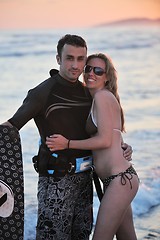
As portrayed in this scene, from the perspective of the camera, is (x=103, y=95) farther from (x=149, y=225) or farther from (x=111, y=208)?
(x=149, y=225)

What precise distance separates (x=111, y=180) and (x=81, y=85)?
0.61 m

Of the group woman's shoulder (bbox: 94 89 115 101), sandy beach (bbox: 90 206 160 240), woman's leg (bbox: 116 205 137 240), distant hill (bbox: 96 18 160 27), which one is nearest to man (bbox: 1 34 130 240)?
woman's shoulder (bbox: 94 89 115 101)

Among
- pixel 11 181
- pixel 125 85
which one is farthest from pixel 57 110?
pixel 125 85

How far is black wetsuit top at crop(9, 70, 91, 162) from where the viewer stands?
3.32 m

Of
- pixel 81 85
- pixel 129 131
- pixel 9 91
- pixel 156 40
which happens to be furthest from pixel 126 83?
pixel 81 85

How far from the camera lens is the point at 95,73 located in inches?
137

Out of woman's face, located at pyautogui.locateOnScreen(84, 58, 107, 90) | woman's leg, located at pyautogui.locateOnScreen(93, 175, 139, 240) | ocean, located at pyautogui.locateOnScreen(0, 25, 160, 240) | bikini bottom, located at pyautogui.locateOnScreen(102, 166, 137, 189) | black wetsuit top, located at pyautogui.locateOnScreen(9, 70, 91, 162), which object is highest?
woman's face, located at pyautogui.locateOnScreen(84, 58, 107, 90)

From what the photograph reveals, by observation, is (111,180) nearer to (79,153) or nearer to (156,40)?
(79,153)

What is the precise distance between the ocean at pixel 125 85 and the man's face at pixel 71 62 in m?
1.86

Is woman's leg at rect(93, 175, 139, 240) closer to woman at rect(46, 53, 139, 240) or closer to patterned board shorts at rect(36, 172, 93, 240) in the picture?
woman at rect(46, 53, 139, 240)

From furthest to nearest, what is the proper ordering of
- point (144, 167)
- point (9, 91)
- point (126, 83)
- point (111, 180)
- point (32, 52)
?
point (32, 52)
point (126, 83)
point (9, 91)
point (144, 167)
point (111, 180)

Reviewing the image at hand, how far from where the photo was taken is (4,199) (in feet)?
11.1

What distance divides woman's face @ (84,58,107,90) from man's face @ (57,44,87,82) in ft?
0.23

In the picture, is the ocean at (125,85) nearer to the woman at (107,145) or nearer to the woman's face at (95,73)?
the woman at (107,145)
